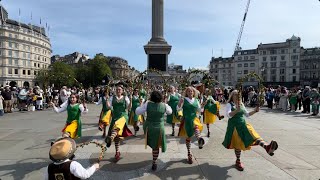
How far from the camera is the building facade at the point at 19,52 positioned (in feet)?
346

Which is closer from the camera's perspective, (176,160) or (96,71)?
(176,160)

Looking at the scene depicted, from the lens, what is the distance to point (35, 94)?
25.9 meters

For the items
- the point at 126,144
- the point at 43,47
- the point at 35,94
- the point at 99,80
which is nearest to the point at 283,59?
the point at 99,80

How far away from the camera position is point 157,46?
29.5 metres

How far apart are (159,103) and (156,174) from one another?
65.8 inches

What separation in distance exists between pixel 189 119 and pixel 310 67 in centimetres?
11556

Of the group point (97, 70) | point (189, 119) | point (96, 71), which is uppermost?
point (97, 70)

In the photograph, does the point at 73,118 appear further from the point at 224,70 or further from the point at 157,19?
the point at 224,70

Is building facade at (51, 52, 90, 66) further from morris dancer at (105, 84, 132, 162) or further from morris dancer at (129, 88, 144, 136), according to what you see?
morris dancer at (105, 84, 132, 162)

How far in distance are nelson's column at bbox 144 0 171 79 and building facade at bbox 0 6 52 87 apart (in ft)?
276

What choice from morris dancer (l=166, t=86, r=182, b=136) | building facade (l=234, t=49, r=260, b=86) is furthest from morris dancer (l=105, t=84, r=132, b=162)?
building facade (l=234, t=49, r=260, b=86)

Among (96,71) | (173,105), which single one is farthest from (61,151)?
(96,71)

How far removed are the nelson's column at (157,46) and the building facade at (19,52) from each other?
84.1 m

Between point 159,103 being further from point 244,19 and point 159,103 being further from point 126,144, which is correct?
point 244,19
